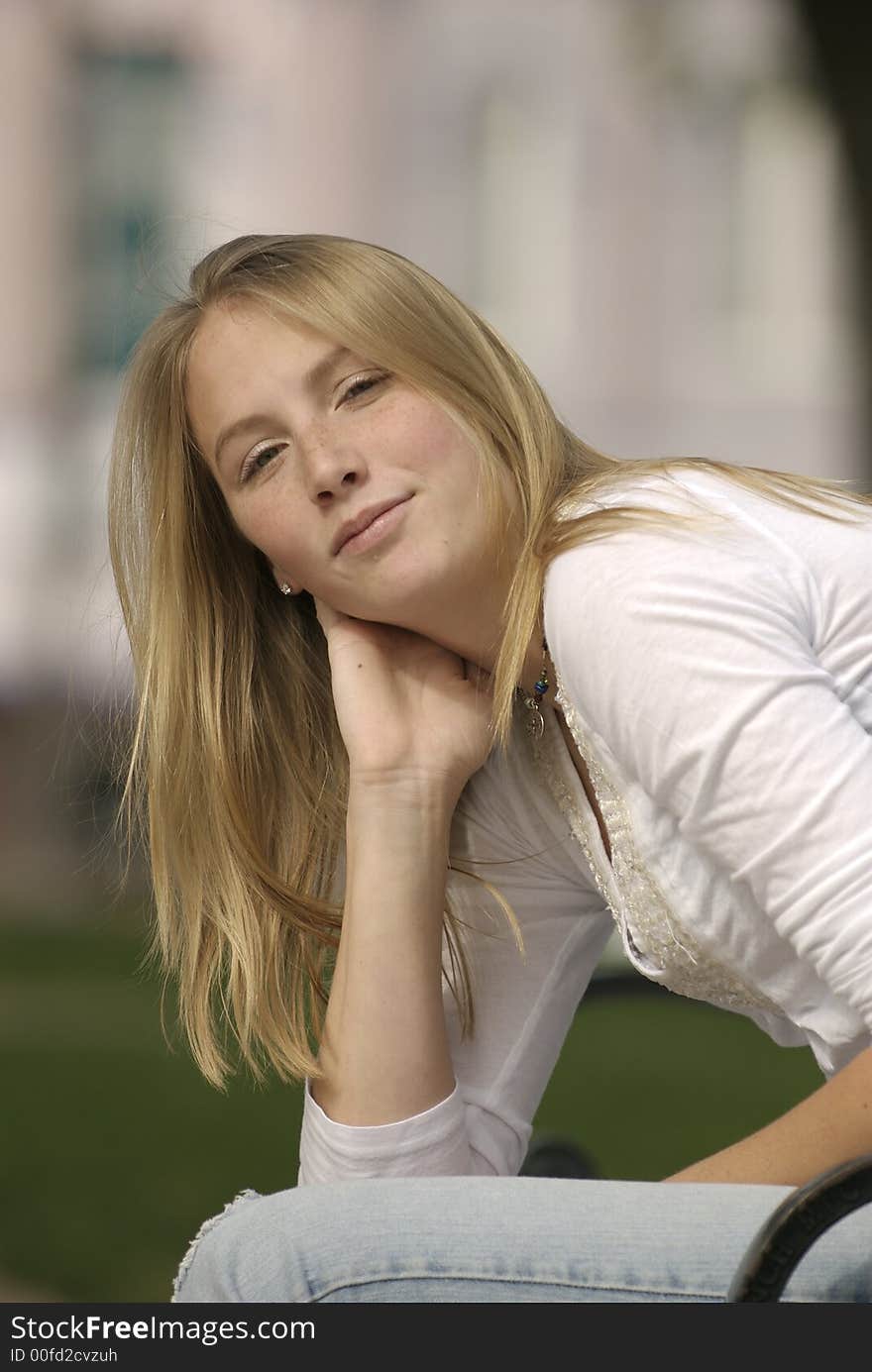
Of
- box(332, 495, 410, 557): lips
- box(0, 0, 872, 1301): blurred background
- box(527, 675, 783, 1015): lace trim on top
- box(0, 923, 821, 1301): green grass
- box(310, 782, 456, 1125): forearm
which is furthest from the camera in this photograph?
box(0, 0, 872, 1301): blurred background

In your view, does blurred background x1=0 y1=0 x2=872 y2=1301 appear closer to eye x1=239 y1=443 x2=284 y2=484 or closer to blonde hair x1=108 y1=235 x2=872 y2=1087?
blonde hair x1=108 y1=235 x2=872 y2=1087

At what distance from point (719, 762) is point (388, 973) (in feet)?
2.41

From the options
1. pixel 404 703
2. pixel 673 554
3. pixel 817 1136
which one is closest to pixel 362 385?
pixel 404 703

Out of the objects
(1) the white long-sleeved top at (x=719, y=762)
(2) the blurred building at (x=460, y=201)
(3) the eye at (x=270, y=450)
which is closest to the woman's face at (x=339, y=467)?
(3) the eye at (x=270, y=450)

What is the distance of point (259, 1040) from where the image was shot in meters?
2.39

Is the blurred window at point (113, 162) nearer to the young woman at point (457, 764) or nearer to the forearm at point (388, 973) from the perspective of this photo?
the young woman at point (457, 764)

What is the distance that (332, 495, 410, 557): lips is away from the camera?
2.16 metres

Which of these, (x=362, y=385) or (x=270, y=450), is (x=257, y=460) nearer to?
(x=270, y=450)

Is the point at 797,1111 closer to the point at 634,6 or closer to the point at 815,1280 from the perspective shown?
the point at 815,1280

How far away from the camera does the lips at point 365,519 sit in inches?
84.9

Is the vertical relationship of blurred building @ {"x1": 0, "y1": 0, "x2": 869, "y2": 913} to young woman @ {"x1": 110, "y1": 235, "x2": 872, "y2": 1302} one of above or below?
below

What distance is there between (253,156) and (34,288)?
2381mm

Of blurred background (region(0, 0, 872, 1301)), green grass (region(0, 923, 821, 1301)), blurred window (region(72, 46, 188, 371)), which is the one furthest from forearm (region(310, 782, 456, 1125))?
blurred window (region(72, 46, 188, 371))
